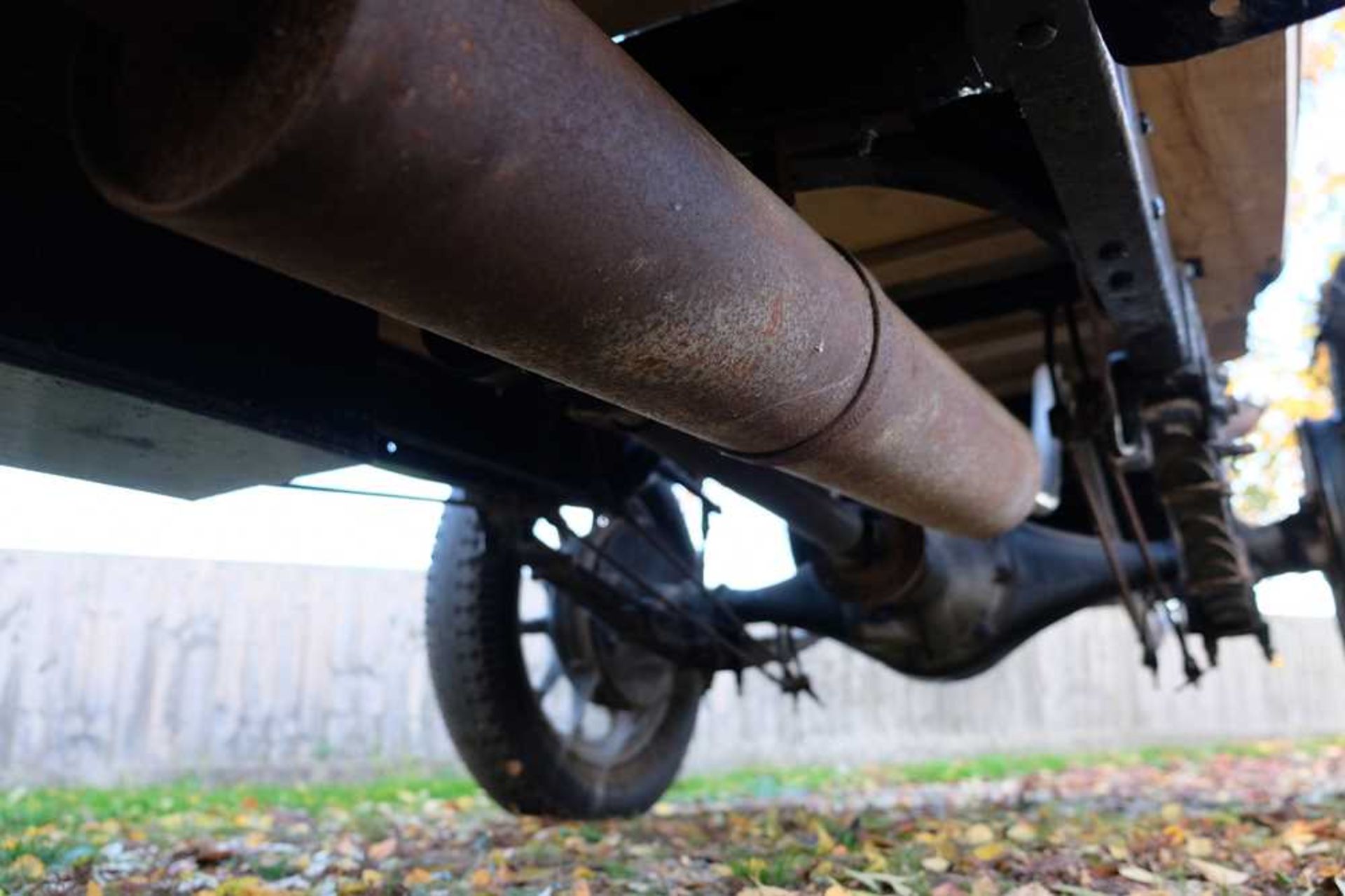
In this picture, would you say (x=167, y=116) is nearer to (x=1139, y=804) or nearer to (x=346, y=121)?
(x=346, y=121)

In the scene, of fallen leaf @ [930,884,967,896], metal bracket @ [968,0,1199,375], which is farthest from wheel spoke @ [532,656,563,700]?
metal bracket @ [968,0,1199,375]

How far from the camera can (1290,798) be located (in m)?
3.37

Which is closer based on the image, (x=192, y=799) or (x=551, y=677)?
(x=551, y=677)

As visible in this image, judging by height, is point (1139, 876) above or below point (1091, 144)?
below

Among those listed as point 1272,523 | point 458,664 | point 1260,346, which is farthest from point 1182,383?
point 1260,346

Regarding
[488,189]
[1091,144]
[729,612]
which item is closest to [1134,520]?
[729,612]

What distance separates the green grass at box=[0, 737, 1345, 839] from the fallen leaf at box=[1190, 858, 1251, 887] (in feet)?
8.23

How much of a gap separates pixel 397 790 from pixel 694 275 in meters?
4.91

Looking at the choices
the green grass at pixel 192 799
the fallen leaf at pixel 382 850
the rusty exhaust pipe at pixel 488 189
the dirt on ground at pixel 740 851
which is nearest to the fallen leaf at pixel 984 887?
the dirt on ground at pixel 740 851

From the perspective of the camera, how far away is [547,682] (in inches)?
142

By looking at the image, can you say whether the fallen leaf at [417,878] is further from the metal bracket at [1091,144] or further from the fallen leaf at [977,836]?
the metal bracket at [1091,144]

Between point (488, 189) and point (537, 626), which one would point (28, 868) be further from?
point (488, 189)

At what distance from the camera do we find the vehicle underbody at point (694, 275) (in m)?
0.80

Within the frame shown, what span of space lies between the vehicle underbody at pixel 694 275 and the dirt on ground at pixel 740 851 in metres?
0.42
